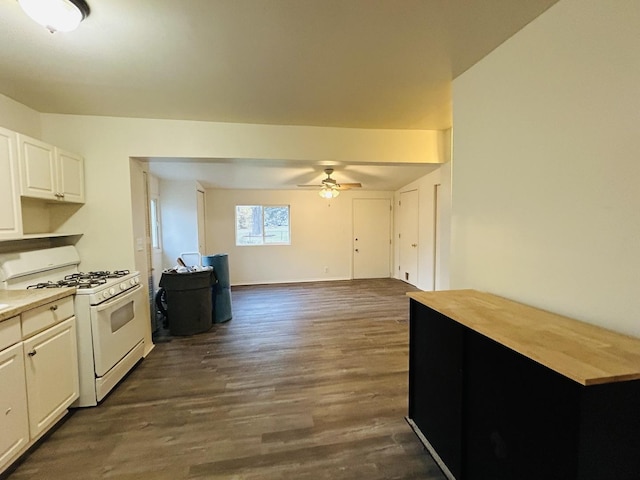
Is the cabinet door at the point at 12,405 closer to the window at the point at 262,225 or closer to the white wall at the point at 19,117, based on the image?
the white wall at the point at 19,117

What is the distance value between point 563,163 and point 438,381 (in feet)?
4.29

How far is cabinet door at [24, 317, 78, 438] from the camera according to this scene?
1.73 m

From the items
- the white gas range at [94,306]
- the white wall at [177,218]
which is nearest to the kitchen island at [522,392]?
the white gas range at [94,306]

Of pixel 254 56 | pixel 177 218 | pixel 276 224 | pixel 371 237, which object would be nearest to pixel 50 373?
pixel 254 56

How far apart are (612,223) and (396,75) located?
1572 millimetres

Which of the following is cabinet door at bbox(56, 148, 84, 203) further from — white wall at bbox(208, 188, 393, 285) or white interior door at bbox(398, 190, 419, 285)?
white interior door at bbox(398, 190, 419, 285)

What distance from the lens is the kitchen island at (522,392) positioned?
0.90 meters

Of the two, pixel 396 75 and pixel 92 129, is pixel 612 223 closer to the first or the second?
pixel 396 75

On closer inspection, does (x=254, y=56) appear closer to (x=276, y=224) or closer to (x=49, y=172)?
(x=49, y=172)

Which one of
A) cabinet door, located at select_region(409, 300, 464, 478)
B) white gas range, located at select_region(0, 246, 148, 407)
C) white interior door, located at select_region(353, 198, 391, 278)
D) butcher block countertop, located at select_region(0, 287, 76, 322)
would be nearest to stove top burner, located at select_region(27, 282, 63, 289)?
white gas range, located at select_region(0, 246, 148, 407)

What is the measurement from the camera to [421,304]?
1.81 m

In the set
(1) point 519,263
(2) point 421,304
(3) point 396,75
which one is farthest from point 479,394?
(3) point 396,75

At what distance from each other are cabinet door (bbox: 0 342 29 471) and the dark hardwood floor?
181 millimetres

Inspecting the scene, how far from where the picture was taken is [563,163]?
139 cm
